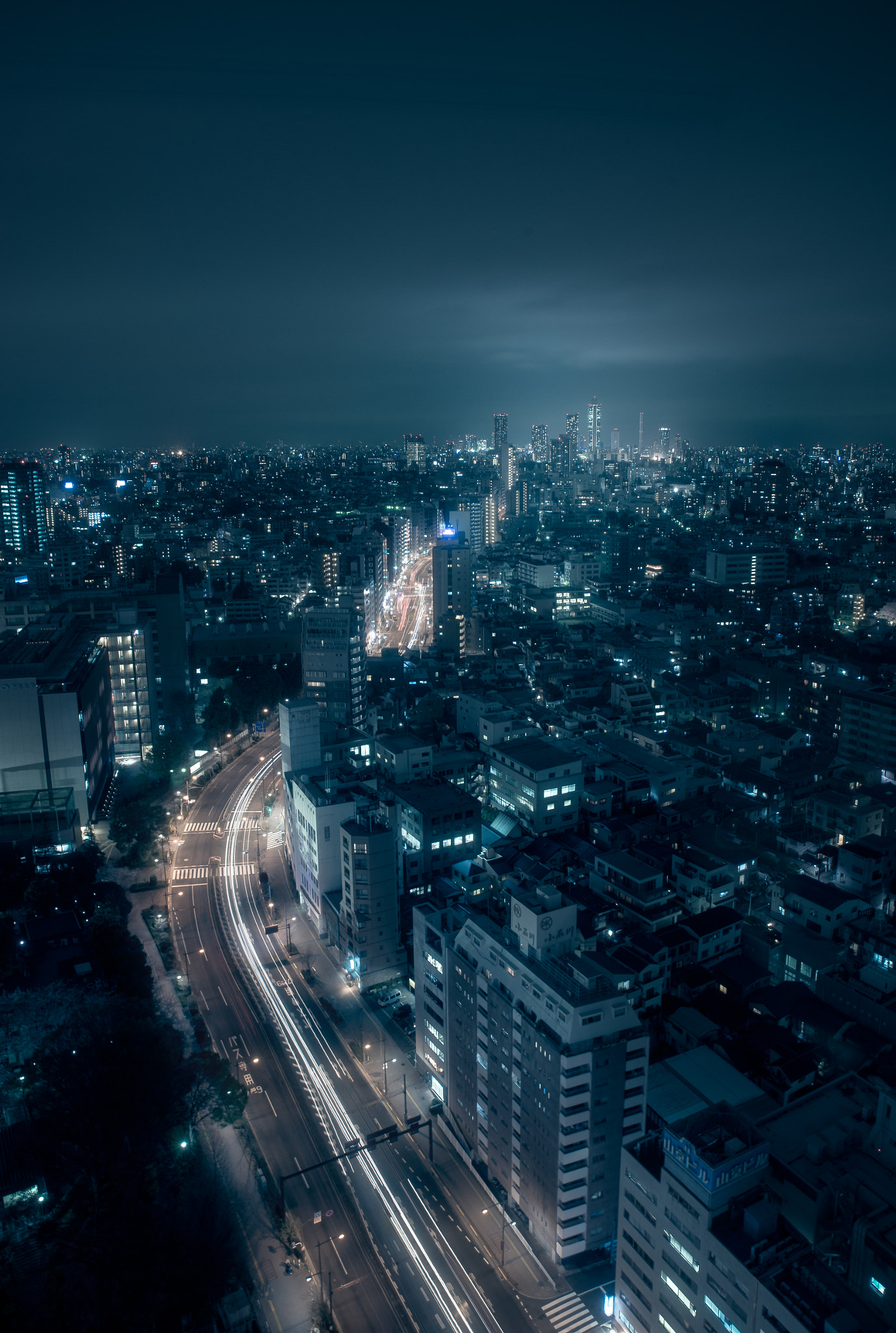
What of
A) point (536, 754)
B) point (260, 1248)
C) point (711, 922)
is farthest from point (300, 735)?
point (260, 1248)

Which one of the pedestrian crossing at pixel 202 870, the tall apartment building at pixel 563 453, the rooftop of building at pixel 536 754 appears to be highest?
the tall apartment building at pixel 563 453

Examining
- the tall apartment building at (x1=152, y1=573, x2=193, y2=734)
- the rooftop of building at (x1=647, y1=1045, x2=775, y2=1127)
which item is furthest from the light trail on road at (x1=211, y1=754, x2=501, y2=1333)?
the tall apartment building at (x1=152, y1=573, x2=193, y2=734)

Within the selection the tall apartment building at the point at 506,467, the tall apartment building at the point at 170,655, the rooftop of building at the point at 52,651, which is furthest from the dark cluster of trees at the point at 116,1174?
the tall apartment building at the point at 506,467

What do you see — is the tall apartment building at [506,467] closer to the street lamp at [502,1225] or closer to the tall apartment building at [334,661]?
the tall apartment building at [334,661]

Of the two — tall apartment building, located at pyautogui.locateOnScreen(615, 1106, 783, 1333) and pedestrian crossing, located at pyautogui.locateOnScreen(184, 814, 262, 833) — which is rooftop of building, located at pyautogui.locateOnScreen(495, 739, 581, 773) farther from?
tall apartment building, located at pyautogui.locateOnScreen(615, 1106, 783, 1333)

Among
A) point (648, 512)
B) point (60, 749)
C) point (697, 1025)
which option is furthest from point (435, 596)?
point (648, 512)

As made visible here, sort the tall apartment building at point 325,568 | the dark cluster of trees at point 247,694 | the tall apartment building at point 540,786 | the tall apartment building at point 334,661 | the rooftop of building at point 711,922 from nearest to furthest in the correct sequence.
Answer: the rooftop of building at point 711,922 < the tall apartment building at point 540,786 < the tall apartment building at point 334,661 < the dark cluster of trees at point 247,694 < the tall apartment building at point 325,568
